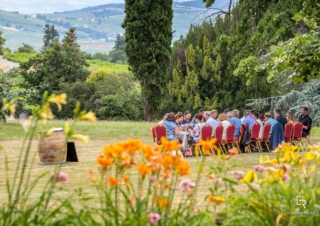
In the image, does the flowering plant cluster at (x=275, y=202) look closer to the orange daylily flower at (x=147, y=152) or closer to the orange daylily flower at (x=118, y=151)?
the orange daylily flower at (x=147, y=152)

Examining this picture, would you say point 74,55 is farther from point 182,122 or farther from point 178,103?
point 182,122

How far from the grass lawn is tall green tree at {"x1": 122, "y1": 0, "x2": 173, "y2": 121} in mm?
10616

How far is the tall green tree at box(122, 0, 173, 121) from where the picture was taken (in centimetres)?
3984

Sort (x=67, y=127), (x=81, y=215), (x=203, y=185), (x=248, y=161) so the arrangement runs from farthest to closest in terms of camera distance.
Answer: (x=248, y=161)
(x=203, y=185)
(x=81, y=215)
(x=67, y=127)

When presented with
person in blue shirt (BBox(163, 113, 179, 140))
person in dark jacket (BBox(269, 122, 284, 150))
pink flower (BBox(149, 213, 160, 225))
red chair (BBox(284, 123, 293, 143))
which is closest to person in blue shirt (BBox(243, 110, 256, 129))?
person in dark jacket (BBox(269, 122, 284, 150))

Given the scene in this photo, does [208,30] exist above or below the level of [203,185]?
above

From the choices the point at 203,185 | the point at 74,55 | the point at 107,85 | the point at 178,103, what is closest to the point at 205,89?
the point at 178,103

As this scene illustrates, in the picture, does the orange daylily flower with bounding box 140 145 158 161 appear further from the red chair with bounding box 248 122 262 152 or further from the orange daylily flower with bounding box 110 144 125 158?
the red chair with bounding box 248 122 262 152

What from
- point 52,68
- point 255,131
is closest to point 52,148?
point 255,131

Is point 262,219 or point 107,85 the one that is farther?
point 107,85

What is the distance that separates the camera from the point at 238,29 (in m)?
18.9

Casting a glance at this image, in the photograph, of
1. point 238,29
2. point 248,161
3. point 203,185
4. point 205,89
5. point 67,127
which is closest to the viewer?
point 67,127

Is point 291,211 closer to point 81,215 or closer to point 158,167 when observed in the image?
point 158,167

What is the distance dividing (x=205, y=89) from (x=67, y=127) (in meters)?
49.4
